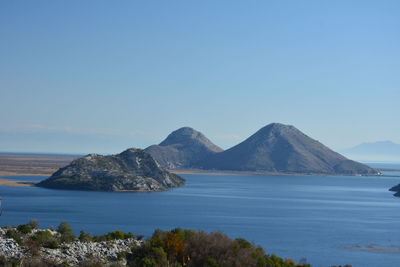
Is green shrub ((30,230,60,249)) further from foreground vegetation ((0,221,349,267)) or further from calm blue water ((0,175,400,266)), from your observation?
calm blue water ((0,175,400,266))

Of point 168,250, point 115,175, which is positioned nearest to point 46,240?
point 168,250

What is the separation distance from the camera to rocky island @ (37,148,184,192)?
159000 millimetres

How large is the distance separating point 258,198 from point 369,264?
86.5m

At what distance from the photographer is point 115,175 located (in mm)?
162125

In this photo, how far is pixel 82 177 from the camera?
163625 millimetres

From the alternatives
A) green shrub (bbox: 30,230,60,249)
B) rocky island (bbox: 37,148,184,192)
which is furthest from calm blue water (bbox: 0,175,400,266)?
Result: green shrub (bbox: 30,230,60,249)

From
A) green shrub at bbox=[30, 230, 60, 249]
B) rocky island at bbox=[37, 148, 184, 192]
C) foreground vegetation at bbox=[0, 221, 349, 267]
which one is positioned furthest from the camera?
rocky island at bbox=[37, 148, 184, 192]

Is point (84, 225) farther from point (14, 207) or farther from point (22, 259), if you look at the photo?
point (22, 259)

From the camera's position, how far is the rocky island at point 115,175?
15900 centimetres

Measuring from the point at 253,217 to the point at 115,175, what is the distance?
6837cm

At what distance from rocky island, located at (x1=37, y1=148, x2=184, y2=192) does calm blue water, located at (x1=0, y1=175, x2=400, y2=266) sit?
35.6 ft

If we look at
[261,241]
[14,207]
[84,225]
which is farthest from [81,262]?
[14,207]

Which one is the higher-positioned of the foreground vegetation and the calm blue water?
the foreground vegetation

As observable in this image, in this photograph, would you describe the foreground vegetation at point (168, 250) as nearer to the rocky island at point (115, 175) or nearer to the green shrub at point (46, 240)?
the green shrub at point (46, 240)
